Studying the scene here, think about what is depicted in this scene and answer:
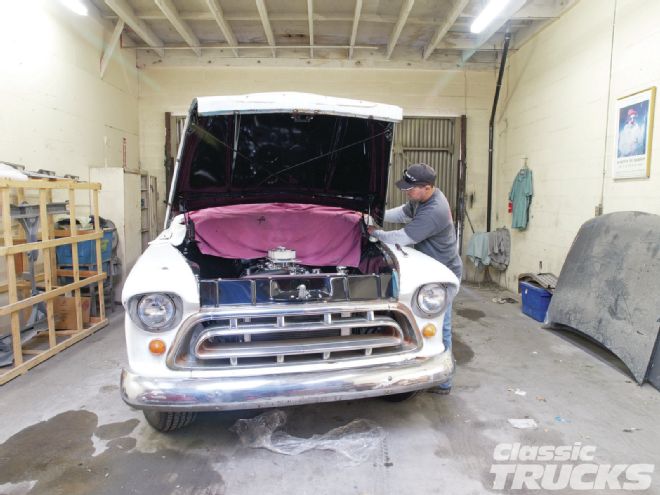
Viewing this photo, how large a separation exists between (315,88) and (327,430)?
5.60 meters

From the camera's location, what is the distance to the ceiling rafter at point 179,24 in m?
4.83

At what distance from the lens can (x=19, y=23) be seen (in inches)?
155

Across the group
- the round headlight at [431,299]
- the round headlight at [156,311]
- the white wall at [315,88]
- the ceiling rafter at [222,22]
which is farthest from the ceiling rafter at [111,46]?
the round headlight at [431,299]

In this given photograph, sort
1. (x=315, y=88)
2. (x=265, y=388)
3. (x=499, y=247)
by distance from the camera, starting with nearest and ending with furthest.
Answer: (x=265, y=388) → (x=499, y=247) → (x=315, y=88)

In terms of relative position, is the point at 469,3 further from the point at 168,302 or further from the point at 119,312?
the point at 119,312

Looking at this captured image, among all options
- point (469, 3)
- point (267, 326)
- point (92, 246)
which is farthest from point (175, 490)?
point (469, 3)

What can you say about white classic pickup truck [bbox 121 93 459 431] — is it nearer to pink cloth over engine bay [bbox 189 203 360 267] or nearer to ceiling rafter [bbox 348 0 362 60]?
pink cloth over engine bay [bbox 189 203 360 267]

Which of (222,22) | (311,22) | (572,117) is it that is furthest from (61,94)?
(572,117)

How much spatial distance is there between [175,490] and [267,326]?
33.1 inches

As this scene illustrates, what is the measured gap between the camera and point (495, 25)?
512 centimetres

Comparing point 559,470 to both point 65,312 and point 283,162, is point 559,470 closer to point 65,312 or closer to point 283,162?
point 283,162

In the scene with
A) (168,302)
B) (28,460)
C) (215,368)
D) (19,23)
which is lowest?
(28,460)

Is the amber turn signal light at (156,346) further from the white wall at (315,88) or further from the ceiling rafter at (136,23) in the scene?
the white wall at (315,88)

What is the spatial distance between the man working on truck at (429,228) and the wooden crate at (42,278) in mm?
2635
